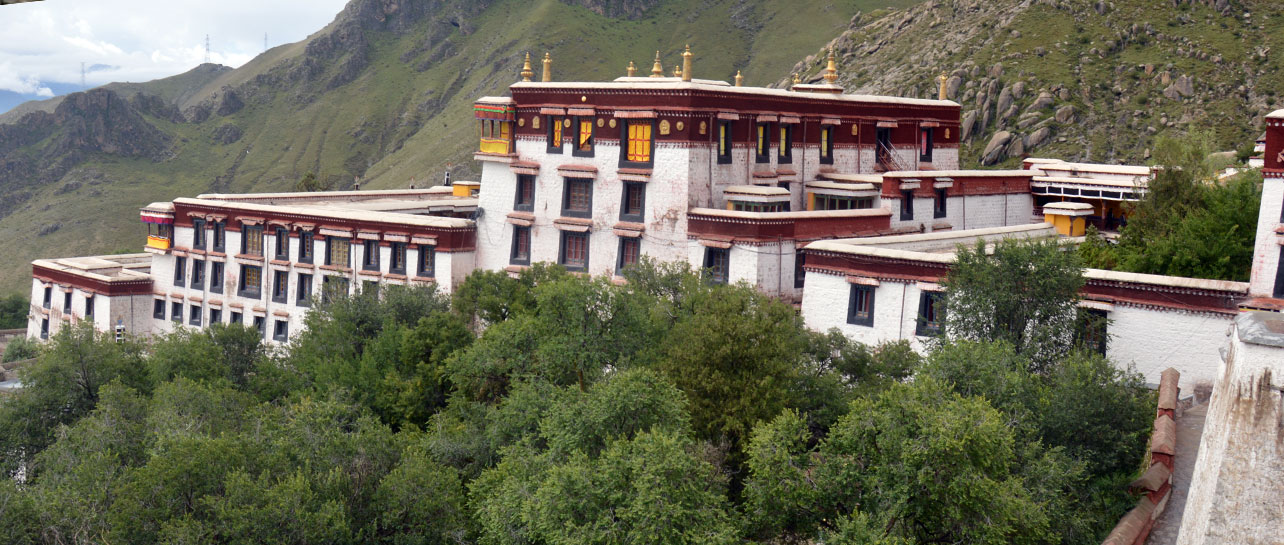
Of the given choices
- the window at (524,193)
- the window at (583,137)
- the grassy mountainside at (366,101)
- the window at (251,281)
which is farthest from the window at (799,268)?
the grassy mountainside at (366,101)

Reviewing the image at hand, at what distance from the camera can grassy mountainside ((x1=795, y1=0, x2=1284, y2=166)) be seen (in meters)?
70.8

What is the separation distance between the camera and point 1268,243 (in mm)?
28562

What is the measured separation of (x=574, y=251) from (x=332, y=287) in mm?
9454

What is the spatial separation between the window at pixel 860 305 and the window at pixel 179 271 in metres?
32.0

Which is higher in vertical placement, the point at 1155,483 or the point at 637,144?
the point at 637,144

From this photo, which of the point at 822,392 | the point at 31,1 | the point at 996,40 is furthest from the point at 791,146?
the point at 996,40

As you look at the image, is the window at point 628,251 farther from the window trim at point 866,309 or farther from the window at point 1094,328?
the window at point 1094,328

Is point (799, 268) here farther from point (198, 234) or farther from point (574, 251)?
point (198, 234)

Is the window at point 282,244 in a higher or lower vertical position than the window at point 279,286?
higher

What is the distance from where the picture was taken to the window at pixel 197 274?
51.6m

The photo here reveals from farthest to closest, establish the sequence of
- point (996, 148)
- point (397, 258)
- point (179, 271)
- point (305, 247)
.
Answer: point (996, 148) < point (179, 271) < point (305, 247) < point (397, 258)

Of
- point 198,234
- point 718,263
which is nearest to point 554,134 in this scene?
point 718,263

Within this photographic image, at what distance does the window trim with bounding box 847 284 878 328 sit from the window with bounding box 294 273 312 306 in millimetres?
23642

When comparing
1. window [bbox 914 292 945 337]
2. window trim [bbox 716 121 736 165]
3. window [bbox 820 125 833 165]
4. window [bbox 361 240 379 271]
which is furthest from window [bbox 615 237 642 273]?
window [bbox 914 292 945 337]
